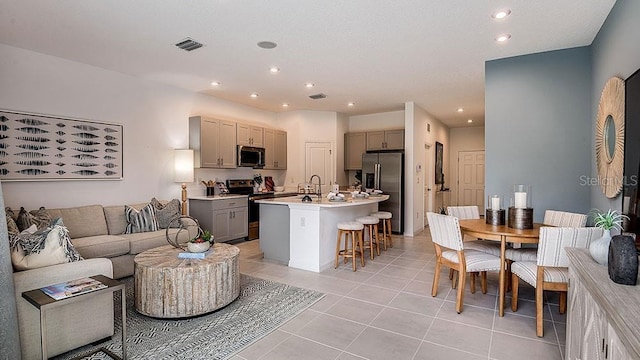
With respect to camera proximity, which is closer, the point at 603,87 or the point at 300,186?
the point at 603,87

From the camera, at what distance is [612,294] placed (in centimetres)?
130

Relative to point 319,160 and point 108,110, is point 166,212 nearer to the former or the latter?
point 108,110

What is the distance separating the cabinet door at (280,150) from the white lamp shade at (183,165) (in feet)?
7.19

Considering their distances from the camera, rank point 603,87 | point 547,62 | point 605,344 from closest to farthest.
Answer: point 605,344, point 603,87, point 547,62

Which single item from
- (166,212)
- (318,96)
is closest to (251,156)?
(318,96)

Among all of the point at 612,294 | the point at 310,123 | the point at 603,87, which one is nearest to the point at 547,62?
the point at 603,87

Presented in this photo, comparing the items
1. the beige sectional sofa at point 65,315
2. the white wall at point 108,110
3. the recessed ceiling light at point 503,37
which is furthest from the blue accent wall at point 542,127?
the white wall at point 108,110

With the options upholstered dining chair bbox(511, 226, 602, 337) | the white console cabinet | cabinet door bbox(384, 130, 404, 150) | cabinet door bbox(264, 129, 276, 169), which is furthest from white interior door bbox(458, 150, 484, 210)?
the white console cabinet

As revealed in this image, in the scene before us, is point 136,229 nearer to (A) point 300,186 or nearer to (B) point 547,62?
(A) point 300,186

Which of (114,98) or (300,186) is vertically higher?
(114,98)

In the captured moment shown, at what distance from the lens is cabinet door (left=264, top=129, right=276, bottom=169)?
6.91 metres

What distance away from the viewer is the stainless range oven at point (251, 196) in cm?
622

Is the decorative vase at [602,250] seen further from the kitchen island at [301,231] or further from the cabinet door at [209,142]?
the cabinet door at [209,142]

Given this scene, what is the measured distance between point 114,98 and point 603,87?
234 inches
